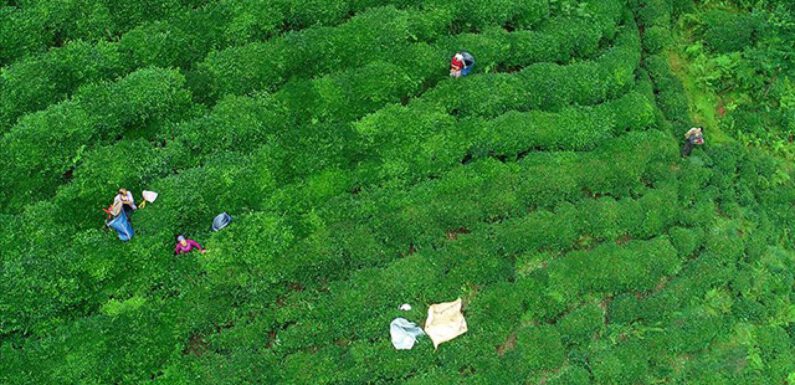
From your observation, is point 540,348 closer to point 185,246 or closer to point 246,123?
point 185,246

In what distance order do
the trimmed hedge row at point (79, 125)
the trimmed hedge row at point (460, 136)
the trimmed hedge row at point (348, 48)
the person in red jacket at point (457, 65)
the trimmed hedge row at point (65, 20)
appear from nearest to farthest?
the trimmed hedge row at point (79, 125) < the trimmed hedge row at point (65, 20) < the trimmed hedge row at point (460, 136) < the trimmed hedge row at point (348, 48) < the person in red jacket at point (457, 65)

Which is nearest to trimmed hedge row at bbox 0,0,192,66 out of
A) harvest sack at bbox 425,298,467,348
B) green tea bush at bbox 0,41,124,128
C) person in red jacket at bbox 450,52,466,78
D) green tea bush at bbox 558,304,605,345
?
green tea bush at bbox 0,41,124,128

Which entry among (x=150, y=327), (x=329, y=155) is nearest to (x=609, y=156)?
(x=329, y=155)

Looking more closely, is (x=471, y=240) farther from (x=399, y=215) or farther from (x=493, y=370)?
(x=493, y=370)

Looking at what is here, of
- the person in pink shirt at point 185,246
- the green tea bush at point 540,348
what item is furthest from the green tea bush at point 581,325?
the person in pink shirt at point 185,246

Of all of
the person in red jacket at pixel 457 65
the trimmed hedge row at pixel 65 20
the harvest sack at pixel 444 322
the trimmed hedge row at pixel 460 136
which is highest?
the trimmed hedge row at pixel 65 20

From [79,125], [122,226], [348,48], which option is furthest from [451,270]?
[79,125]

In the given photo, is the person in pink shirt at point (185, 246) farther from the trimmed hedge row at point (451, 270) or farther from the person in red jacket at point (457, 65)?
the person in red jacket at point (457, 65)

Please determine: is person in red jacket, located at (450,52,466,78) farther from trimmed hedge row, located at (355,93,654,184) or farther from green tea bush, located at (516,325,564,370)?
green tea bush, located at (516,325,564,370)
